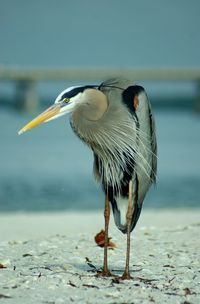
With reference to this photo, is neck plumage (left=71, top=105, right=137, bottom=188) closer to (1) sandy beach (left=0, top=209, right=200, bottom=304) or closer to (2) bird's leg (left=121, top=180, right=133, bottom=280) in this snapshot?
(2) bird's leg (left=121, top=180, right=133, bottom=280)

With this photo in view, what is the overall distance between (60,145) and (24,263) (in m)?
26.2

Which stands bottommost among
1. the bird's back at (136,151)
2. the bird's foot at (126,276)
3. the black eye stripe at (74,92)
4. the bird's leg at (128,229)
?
the bird's foot at (126,276)

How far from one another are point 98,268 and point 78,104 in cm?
113

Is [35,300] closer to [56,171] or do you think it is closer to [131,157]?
[131,157]

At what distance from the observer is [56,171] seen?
21.1m

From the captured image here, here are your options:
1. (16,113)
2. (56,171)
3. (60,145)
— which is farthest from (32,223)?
(16,113)

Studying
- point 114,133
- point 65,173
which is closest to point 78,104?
point 114,133

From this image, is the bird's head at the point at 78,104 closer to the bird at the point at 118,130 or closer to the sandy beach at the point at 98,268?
the bird at the point at 118,130

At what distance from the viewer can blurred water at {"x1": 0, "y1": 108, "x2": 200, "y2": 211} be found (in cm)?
1480

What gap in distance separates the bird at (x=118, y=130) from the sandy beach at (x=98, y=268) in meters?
0.27

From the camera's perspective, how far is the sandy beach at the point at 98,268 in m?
5.29

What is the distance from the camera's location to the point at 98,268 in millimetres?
6203

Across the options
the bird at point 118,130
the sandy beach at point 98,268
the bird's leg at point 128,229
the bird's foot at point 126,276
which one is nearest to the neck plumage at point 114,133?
the bird at point 118,130

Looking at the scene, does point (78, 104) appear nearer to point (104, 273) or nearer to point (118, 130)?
point (118, 130)
